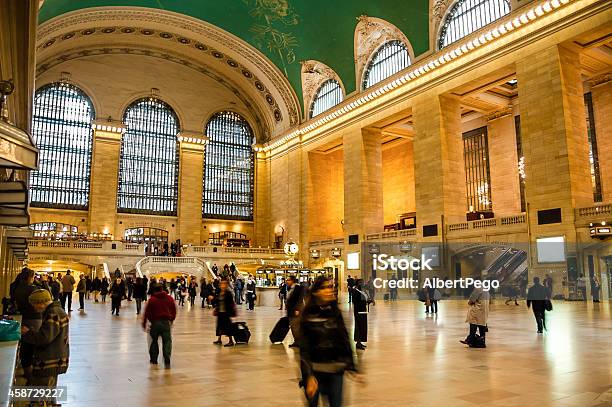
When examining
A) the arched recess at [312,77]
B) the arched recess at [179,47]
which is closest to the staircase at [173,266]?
the arched recess at [179,47]

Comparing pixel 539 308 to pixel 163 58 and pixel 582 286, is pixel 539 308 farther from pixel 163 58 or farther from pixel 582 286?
pixel 163 58

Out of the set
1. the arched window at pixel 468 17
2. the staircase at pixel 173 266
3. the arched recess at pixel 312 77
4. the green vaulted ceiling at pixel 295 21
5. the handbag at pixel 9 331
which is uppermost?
the green vaulted ceiling at pixel 295 21

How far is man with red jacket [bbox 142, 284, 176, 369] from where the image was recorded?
5.98 m

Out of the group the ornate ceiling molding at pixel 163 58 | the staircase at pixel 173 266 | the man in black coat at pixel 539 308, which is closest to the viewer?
the man in black coat at pixel 539 308

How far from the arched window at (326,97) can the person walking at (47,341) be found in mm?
27030

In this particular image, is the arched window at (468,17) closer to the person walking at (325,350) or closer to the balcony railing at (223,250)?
the balcony railing at (223,250)

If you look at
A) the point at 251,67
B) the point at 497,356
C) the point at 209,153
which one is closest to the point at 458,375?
the point at 497,356

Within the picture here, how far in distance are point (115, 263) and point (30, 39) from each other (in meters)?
25.4

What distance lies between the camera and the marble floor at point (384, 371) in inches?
169

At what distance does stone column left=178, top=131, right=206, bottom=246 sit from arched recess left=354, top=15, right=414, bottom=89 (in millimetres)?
A: 13759

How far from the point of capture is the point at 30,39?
4152 mm

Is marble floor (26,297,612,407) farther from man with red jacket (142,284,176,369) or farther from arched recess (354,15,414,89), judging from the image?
arched recess (354,15,414,89)

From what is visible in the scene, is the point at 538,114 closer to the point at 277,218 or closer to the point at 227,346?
the point at 227,346

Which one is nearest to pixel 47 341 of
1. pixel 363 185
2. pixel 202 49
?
pixel 363 185
